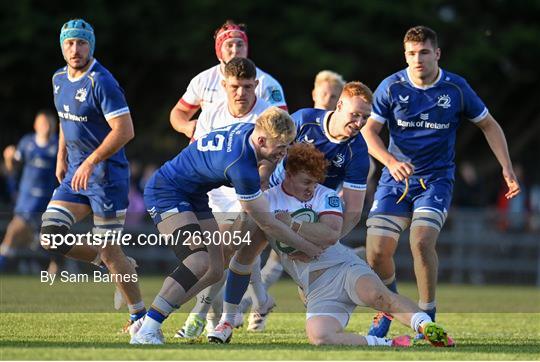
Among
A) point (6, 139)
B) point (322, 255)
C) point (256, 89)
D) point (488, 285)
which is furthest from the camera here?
point (6, 139)

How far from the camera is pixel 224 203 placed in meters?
10.4

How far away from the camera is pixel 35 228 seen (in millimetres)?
17109

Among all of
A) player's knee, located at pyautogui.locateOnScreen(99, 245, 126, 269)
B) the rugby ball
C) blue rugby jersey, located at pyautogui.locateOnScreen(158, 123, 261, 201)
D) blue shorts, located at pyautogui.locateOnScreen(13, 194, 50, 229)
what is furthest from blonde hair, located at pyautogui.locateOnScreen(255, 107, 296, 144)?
blue shorts, located at pyautogui.locateOnScreen(13, 194, 50, 229)

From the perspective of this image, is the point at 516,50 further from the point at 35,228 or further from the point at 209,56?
the point at 35,228

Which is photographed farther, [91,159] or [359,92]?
[91,159]

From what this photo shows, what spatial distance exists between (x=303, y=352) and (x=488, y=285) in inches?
509

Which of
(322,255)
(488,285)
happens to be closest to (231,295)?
(322,255)

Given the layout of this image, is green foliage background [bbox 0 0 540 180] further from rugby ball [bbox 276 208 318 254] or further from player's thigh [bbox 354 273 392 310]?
player's thigh [bbox 354 273 392 310]

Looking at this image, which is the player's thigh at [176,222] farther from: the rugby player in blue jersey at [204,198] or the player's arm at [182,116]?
the player's arm at [182,116]

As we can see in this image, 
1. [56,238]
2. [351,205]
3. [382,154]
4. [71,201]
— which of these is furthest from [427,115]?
[56,238]

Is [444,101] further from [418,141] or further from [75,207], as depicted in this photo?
[75,207]

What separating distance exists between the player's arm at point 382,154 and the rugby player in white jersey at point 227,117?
0.91 metres

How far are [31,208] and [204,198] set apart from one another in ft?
29.2

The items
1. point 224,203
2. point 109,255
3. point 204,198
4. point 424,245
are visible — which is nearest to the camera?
point 204,198
